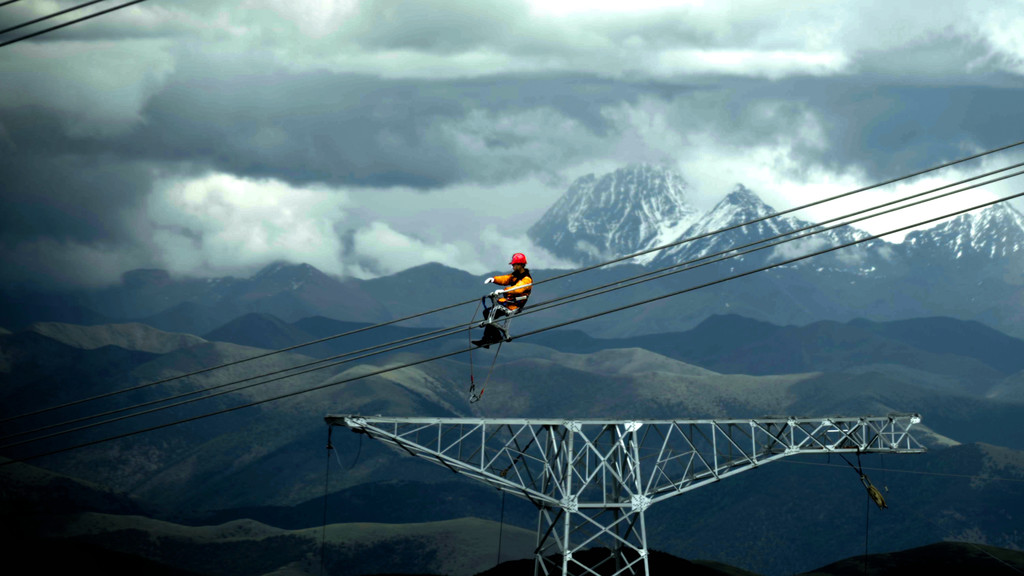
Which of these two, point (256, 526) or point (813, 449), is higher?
point (256, 526)

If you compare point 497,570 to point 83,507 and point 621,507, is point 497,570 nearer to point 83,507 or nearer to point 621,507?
point 621,507

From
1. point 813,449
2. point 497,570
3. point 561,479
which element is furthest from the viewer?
point 497,570

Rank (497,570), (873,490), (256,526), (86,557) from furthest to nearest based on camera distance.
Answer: (256,526)
(86,557)
(497,570)
(873,490)

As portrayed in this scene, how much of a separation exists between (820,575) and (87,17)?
93121mm

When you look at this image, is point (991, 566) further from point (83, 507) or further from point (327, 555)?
point (83, 507)

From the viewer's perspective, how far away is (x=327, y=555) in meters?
162

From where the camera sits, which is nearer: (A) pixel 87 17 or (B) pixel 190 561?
(A) pixel 87 17

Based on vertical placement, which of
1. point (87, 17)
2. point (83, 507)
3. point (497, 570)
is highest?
point (83, 507)

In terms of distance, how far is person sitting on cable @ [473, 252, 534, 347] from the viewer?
114 ft

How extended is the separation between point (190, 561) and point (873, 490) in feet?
425

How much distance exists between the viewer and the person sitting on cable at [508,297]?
114 feet

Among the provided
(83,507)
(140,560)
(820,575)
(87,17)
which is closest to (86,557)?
(140,560)

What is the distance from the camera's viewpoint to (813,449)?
47.5m

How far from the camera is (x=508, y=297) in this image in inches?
1379
